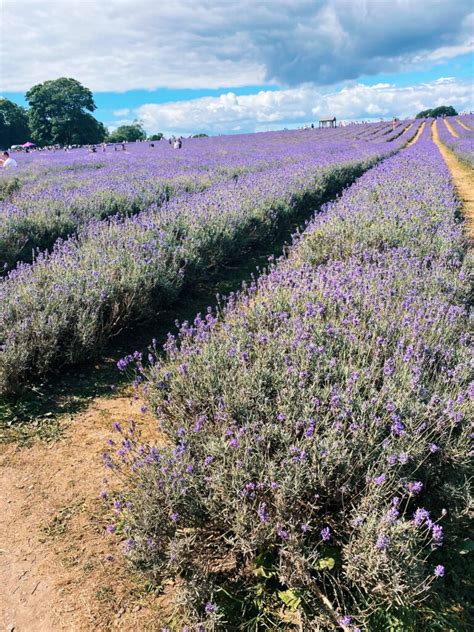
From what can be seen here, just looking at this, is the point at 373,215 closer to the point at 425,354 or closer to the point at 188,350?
the point at 425,354

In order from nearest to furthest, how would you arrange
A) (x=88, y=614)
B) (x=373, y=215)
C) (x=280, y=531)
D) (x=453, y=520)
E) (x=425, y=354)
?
(x=280, y=531), (x=88, y=614), (x=453, y=520), (x=425, y=354), (x=373, y=215)

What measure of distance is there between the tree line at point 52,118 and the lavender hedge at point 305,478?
2594 inches

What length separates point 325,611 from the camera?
1.80m

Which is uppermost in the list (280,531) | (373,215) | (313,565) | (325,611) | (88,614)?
(373,215)

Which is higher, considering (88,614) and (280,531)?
(280,531)

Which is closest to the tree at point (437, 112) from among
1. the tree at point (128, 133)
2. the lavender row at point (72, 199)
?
the tree at point (128, 133)

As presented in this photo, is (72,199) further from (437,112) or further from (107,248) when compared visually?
(437,112)

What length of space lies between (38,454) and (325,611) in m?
2.12

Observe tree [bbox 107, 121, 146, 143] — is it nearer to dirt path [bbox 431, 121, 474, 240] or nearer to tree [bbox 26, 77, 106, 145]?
tree [bbox 26, 77, 106, 145]

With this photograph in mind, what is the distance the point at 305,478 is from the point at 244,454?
0.30 m

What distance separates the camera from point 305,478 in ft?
6.60

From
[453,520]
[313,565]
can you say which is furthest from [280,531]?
[453,520]

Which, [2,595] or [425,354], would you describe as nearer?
[2,595]

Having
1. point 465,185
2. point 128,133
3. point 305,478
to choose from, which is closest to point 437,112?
point 128,133
